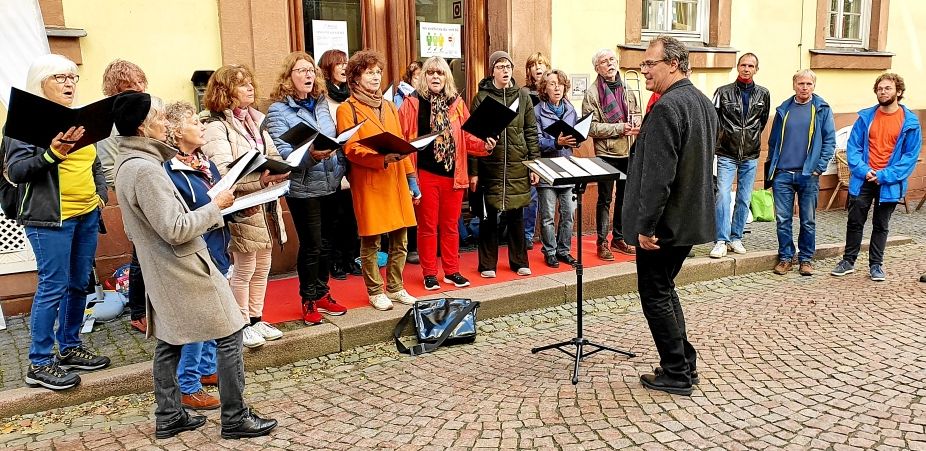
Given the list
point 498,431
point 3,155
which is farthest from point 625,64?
point 3,155

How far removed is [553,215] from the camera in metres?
7.08

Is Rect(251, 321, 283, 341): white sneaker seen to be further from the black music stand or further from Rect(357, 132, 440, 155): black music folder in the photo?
the black music stand

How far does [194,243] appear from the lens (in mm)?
3568

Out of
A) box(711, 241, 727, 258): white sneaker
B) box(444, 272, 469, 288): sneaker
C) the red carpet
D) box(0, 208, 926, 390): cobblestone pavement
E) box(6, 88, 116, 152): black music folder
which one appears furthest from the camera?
box(711, 241, 727, 258): white sneaker

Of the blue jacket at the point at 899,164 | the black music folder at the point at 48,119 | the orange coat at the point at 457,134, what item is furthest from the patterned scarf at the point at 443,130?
the blue jacket at the point at 899,164

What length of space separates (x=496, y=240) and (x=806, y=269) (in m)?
3.14

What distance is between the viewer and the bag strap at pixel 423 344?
203 inches

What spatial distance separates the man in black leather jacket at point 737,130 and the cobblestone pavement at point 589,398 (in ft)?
6.10

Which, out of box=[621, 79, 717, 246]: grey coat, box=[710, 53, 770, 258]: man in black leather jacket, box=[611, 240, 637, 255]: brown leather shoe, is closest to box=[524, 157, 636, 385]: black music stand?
box=[621, 79, 717, 246]: grey coat

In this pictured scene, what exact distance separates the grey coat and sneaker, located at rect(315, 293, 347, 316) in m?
2.32

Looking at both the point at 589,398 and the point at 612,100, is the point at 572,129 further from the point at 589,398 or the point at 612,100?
the point at 589,398

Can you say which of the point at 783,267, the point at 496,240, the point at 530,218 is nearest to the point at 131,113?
the point at 496,240

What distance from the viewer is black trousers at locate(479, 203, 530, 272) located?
6.65 meters

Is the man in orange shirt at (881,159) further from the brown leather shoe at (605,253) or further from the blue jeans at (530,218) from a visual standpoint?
the blue jeans at (530,218)
